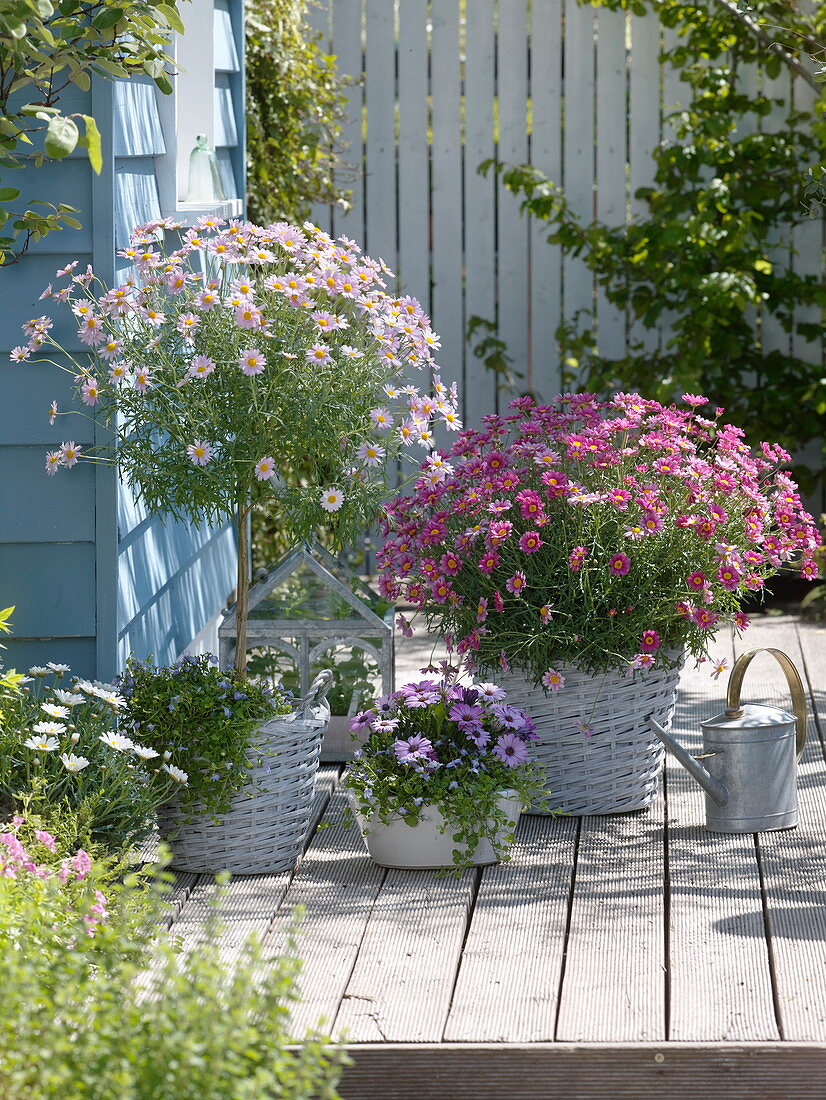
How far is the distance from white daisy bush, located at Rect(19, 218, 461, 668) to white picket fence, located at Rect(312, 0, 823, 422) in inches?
122

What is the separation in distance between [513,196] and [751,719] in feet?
11.2

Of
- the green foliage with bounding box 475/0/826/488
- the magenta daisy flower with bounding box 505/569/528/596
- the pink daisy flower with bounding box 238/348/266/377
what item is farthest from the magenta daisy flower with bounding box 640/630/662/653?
the green foliage with bounding box 475/0/826/488

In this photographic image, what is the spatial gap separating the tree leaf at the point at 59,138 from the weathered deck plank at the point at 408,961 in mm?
1373

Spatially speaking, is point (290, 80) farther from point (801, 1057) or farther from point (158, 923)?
point (801, 1057)

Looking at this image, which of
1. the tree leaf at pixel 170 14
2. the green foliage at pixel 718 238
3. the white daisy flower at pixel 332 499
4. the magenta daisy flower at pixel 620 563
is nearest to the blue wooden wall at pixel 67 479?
the tree leaf at pixel 170 14

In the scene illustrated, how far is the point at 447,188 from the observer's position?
580cm

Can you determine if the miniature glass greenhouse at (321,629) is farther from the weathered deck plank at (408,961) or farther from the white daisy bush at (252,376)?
the weathered deck plank at (408,961)

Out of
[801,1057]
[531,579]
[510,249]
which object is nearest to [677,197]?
[510,249]

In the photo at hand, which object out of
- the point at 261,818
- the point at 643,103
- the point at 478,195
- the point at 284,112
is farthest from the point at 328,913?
the point at 643,103

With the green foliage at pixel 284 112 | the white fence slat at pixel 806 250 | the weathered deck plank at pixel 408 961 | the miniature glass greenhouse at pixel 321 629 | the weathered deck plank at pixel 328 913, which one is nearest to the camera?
the weathered deck plank at pixel 408 961

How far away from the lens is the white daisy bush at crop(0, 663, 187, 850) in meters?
2.41

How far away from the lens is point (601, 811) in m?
3.02

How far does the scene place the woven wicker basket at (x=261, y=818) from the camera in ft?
8.77

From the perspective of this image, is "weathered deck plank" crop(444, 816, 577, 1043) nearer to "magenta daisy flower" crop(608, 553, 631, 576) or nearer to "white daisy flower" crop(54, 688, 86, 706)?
"magenta daisy flower" crop(608, 553, 631, 576)
